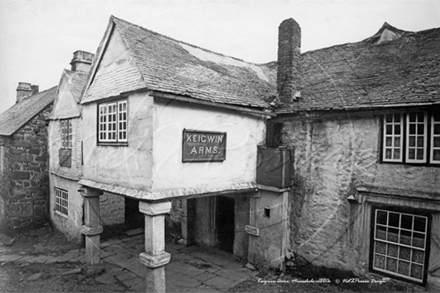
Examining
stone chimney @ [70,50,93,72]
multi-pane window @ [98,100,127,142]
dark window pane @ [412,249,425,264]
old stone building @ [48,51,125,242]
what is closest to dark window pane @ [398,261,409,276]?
dark window pane @ [412,249,425,264]

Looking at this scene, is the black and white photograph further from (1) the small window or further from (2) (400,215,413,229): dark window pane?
(1) the small window

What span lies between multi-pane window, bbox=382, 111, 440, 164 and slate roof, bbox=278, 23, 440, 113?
50 cm

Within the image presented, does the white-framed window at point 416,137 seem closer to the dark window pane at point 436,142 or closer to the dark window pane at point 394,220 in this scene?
the dark window pane at point 436,142

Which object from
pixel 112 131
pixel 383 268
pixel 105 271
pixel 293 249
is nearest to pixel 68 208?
pixel 105 271

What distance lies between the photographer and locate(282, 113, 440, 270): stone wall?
780 cm

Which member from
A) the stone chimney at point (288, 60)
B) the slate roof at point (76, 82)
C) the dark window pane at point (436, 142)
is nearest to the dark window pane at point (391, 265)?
the dark window pane at point (436, 142)

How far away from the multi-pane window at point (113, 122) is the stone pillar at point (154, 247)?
2147 mm

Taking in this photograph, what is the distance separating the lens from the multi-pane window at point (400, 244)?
7188 millimetres

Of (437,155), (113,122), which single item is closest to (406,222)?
(437,155)

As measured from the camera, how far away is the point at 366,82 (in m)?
8.71

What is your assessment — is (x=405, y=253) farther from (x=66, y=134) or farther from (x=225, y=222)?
(x=66, y=134)

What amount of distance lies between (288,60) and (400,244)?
661cm

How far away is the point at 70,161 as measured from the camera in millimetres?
13234

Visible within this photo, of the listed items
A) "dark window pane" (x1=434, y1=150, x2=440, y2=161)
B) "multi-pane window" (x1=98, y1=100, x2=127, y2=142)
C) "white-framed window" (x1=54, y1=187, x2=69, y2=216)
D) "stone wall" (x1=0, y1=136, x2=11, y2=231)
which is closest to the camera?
"dark window pane" (x1=434, y1=150, x2=440, y2=161)
